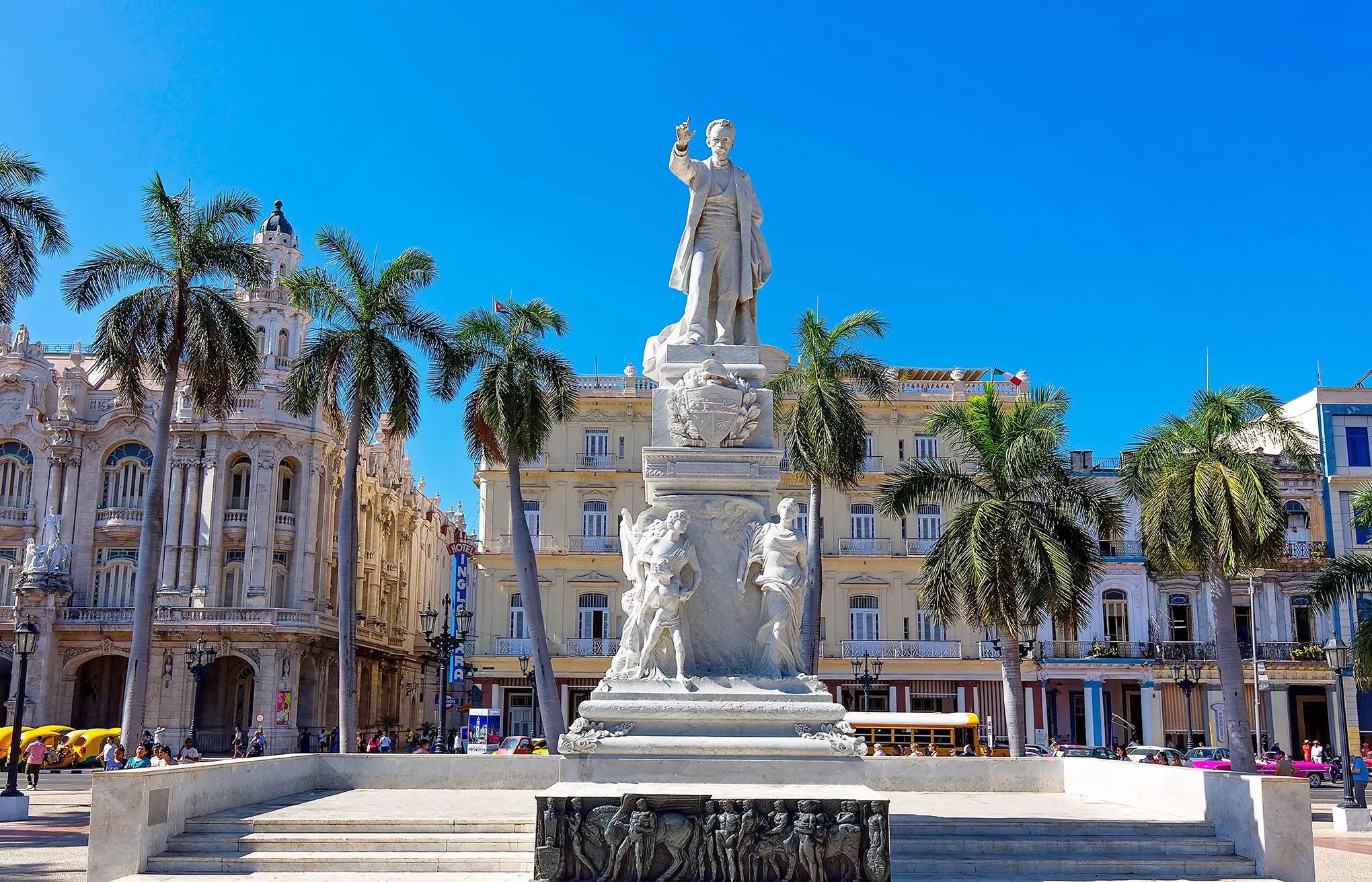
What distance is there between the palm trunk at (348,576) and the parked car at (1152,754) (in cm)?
1931

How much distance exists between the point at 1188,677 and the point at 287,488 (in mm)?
35777

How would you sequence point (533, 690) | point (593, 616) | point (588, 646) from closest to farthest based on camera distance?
1. point (533, 690)
2. point (588, 646)
3. point (593, 616)

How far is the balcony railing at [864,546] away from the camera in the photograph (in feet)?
161

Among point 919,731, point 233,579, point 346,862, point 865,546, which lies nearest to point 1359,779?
point 919,731

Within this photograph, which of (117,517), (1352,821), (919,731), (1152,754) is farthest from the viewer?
(117,517)

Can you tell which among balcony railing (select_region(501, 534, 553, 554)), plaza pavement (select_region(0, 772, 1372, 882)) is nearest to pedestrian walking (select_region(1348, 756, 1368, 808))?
plaza pavement (select_region(0, 772, 1372, 882))

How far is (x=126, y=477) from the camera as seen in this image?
5194cm

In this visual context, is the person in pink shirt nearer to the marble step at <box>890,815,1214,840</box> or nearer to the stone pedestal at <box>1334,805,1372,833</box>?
the marble step at <box>890,815,1214,840</box>

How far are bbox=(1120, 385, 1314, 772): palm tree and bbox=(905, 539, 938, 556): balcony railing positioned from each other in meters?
19.4

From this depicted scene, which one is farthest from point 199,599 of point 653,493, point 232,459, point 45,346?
point 653,493

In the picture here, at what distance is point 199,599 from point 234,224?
25.5m

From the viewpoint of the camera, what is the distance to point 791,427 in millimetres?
32219

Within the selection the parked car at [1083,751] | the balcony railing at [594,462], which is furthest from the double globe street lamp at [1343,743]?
the balcony railing at [594,462]

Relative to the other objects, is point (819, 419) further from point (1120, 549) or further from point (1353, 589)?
point (1120, 549)
